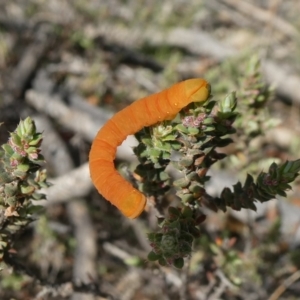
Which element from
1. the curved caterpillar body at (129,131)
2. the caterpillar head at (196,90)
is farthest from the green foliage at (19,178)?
the caterpillar head at (196,90)

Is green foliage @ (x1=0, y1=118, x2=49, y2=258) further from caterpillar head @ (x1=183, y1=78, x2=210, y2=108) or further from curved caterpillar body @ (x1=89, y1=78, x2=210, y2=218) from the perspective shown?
caterpillar head @ (x1=183, y1=78, x2=210, y2=108)

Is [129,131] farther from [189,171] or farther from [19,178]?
[19,178]

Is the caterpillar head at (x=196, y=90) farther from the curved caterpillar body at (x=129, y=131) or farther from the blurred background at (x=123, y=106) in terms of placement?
the blurred background at (x=123, y=106)

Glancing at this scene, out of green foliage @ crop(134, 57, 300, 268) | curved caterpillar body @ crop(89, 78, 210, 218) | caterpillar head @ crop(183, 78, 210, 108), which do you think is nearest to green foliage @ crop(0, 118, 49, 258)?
curved caterpillar body @ crop(89, 78, 210, 218)

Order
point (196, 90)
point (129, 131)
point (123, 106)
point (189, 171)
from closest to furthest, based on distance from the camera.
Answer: point (196, 90)
point (129, 131)
point (189, 171)
point (123, 106)

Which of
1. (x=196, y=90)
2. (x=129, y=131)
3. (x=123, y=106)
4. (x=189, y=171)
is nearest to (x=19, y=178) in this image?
(x=129, y=131)
